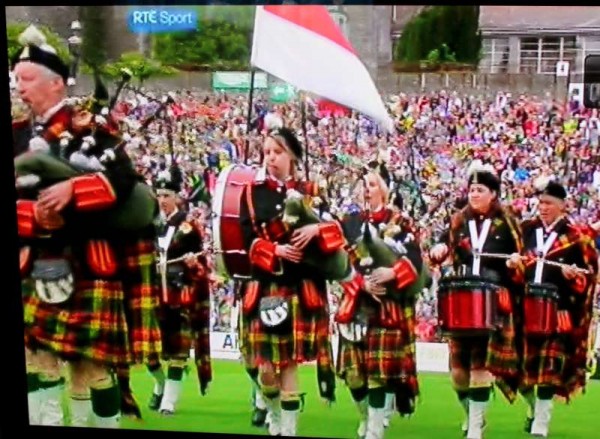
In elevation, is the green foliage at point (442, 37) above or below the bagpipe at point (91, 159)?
above

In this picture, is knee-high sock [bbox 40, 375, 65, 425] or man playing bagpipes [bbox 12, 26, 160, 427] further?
knee-high sock [bbox 40, 375, 65, 425]

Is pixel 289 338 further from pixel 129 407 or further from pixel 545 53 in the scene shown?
pixel 545 53

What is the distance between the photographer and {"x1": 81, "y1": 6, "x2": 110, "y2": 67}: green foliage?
3.91 m

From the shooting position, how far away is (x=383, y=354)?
3.92 metres

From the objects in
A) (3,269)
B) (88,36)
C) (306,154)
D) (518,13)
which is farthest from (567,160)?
(3,269)

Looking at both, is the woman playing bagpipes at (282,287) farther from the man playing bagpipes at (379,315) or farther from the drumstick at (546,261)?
the drumstick at (546,261)

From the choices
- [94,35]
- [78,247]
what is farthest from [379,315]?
[94,35]

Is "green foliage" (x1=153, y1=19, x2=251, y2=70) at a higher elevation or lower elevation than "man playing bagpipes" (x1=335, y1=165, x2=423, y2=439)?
higher

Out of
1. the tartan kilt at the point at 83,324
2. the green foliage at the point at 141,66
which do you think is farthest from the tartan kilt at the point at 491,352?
the green foliage at the point at 141,66

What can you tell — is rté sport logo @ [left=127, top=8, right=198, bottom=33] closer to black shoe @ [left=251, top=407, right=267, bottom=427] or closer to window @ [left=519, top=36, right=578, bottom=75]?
window @ [left=519, top=36, right=578, bottom=75]

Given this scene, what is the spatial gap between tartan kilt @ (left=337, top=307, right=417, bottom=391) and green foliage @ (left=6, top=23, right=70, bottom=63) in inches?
49.8

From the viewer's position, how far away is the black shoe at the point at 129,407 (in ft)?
13.5

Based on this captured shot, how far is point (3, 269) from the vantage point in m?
4.14

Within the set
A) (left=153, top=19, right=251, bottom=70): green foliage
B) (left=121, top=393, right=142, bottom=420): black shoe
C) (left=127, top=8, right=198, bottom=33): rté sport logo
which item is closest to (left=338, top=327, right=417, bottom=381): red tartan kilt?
(left=121, top=393, right=142, bottom=420): black shoe
